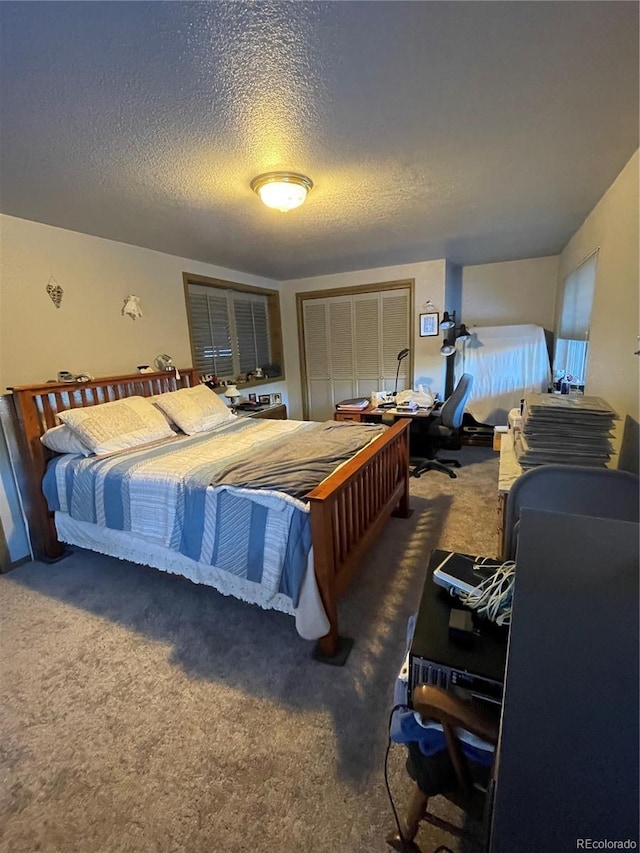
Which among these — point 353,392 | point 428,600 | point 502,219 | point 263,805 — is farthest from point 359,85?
point 353,392

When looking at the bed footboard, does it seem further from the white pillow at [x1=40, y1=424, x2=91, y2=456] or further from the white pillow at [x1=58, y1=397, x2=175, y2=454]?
the white pillow at [x1=40, y1=424, x2=91, y2=456]

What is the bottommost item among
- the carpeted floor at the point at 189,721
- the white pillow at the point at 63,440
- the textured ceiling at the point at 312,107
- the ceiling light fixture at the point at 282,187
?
the carpeted floor at the point at 189,721

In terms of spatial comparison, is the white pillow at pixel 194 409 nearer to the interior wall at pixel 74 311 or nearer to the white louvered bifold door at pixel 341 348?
the interior wall at pixel 74 311

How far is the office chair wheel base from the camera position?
102 cm

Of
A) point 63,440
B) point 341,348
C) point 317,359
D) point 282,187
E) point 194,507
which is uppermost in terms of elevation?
point 282,187

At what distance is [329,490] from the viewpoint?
170 cm

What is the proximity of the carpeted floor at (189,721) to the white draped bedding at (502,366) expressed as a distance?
2.93 m

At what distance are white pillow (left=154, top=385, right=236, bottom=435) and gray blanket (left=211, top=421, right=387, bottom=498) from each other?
2.59 feet

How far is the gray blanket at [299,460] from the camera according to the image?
6.02 ft

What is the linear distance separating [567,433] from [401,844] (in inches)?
65.9

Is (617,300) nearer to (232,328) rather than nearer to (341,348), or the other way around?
(341,348)

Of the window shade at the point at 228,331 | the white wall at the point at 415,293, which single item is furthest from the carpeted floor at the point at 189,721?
the white wall at the point at 415,293

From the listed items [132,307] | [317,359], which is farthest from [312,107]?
[317,359]

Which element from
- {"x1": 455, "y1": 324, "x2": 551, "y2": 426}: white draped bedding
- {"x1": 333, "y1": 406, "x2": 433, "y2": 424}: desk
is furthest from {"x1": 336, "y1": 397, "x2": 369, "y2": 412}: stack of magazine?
{"x1": 455, "y1": 324, "x2": 551, "y2": 426}: white draped bedding
